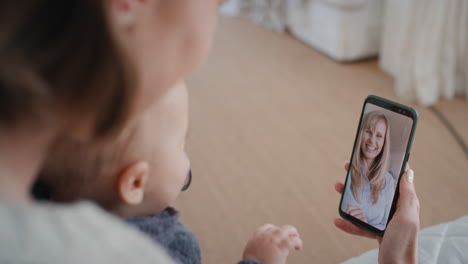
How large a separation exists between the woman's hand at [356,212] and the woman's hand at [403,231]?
8 centimetres

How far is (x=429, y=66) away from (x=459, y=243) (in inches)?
41.3

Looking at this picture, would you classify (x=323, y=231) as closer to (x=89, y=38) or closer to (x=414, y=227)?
(x=414, y=227)

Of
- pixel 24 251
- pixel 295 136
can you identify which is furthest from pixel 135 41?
pixel 295 136

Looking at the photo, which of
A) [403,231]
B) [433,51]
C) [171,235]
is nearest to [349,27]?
[433,51]

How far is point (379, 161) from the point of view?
0.74 metres

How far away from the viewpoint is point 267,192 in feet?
4.07

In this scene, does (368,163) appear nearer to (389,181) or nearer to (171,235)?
(389,181)

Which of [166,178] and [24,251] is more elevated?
[24,251]

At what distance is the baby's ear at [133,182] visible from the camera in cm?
50

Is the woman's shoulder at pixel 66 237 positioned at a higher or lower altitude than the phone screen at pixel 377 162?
higher

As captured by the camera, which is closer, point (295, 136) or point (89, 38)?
point (89, 38)

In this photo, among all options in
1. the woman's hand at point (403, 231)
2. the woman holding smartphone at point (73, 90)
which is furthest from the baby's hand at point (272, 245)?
the woman holding smartphone at point (73, 90)

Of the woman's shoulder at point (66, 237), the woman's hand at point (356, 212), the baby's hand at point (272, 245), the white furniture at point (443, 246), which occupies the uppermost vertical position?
the woman's shoulder at point (66, 237)

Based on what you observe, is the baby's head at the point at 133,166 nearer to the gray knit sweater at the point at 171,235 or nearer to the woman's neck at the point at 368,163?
the gray knit sweater at the point at 171,235
